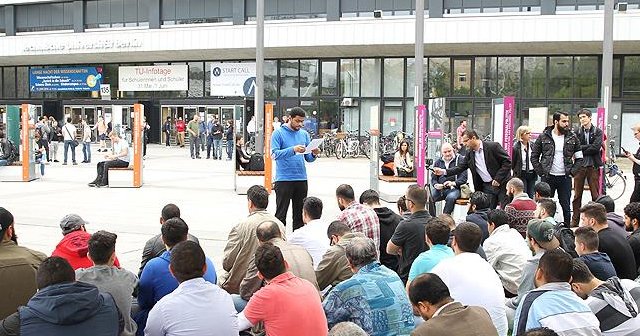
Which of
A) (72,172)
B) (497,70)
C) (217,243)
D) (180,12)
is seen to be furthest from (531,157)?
(180,12)

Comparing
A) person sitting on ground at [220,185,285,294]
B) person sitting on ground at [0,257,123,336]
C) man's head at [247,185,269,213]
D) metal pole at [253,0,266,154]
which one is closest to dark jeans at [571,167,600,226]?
man's head at [247,185,269,213]

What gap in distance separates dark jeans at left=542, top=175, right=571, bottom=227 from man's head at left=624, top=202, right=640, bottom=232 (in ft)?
12.3

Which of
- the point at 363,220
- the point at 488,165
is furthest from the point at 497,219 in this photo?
the point at 488,165

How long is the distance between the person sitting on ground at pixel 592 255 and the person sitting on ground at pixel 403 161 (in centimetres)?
983

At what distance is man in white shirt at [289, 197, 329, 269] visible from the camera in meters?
6.38

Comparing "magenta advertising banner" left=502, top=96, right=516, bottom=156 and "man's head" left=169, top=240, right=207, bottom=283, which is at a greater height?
"magenta advertising banner" left=502, top=96, right=516, bottom=156

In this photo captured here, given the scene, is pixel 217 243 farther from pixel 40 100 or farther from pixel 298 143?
Result: pixel 40 100

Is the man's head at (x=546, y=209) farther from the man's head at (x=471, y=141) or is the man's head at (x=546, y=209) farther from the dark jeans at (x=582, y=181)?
the dark jeans at (x=582, y=181)

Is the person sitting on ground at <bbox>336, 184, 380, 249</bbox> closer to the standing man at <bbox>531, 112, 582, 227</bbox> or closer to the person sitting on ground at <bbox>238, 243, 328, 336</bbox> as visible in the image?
the person sitting on ground at <bbox>238, 243, 328, 336</bbox>

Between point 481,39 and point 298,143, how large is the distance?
2204 centimetres

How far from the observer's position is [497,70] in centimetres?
3416

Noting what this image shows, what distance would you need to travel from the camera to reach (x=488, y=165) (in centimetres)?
1059

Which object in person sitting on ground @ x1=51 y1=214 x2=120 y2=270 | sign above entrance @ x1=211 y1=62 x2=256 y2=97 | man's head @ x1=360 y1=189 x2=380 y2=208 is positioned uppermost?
sign above entrance @ x1=211 y1=62 x2=256 y2=97

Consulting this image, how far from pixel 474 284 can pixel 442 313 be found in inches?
46.9
